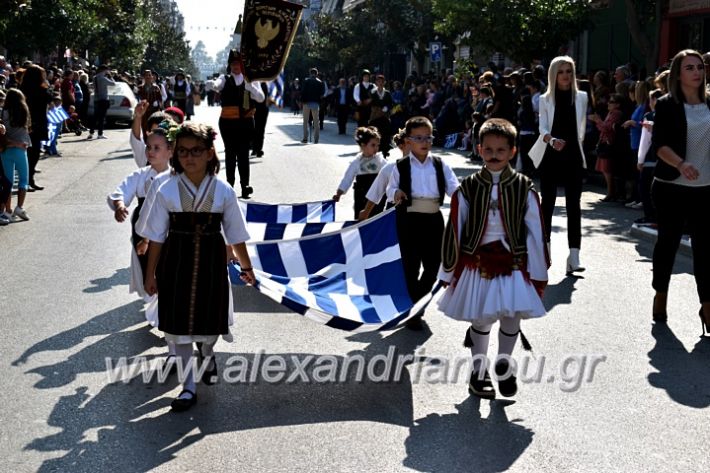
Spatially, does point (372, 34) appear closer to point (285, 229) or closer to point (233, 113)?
point (233, 113)

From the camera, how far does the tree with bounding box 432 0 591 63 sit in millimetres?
23547

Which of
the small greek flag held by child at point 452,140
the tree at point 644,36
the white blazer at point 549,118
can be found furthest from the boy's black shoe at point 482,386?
the small greek flag held by child at point 452,140

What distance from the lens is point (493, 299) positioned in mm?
5684

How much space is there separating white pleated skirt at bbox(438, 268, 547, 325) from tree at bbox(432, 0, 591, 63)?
60.5ft

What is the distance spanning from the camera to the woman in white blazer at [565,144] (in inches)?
380

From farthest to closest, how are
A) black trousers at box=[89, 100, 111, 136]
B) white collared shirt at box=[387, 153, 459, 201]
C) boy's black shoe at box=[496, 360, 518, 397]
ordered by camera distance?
black trousers at box=[89, 100, 111, 136], white collared shirt at box=[387, 153, 459, 201], boy's black shoe at box=[496, 360, 518, 397]

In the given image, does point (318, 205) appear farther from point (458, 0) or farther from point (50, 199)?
point (458, 0)

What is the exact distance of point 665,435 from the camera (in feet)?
17.4

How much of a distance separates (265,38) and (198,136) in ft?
31.1

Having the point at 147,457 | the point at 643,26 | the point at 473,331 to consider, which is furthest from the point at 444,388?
the point at 643,26

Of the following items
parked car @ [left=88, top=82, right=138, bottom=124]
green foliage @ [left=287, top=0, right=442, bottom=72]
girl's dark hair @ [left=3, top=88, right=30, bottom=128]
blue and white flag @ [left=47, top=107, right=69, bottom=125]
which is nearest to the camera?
girl's dark hair @ [left=3, top=88, right=30, bottom=128]

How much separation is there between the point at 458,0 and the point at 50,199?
41.2 feet

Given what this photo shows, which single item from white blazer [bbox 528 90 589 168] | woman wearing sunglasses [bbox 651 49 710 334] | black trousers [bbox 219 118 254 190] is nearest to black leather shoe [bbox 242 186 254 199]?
black trousers [bbox 219 118 254 190]

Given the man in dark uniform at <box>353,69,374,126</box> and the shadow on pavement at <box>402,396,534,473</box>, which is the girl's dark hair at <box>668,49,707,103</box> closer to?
the shadow on pavement at <box>402,396,534,473</box>
